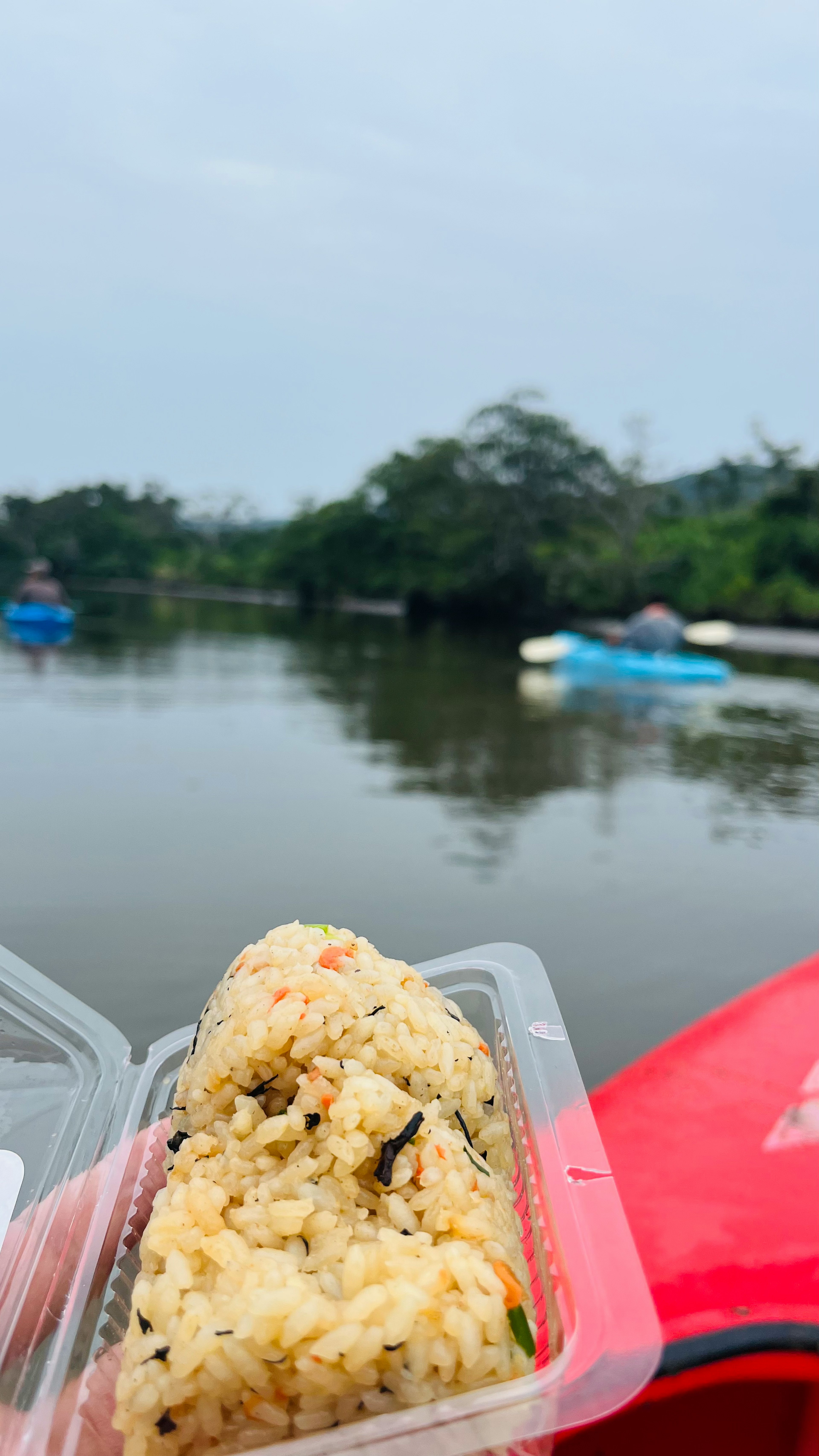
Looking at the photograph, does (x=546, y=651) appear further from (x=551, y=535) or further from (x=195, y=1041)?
(x=551, y=535)

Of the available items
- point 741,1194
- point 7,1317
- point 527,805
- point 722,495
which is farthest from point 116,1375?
point 722,495

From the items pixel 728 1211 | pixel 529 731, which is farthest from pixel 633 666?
pixel 728 1211

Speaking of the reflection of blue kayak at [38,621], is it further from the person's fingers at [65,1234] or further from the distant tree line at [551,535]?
the distant tree line at [551,535]

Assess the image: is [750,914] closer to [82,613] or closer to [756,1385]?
[756,1385]

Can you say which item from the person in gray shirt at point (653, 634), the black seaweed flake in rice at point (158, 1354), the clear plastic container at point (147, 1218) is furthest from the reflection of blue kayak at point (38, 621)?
the black seaweed flake in rice at point (158, 1354)

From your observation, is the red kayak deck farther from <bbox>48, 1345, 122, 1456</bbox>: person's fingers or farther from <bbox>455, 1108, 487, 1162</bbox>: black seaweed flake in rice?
<bbox>48, 1345, 122, 1456</bbox>: person's fingers
